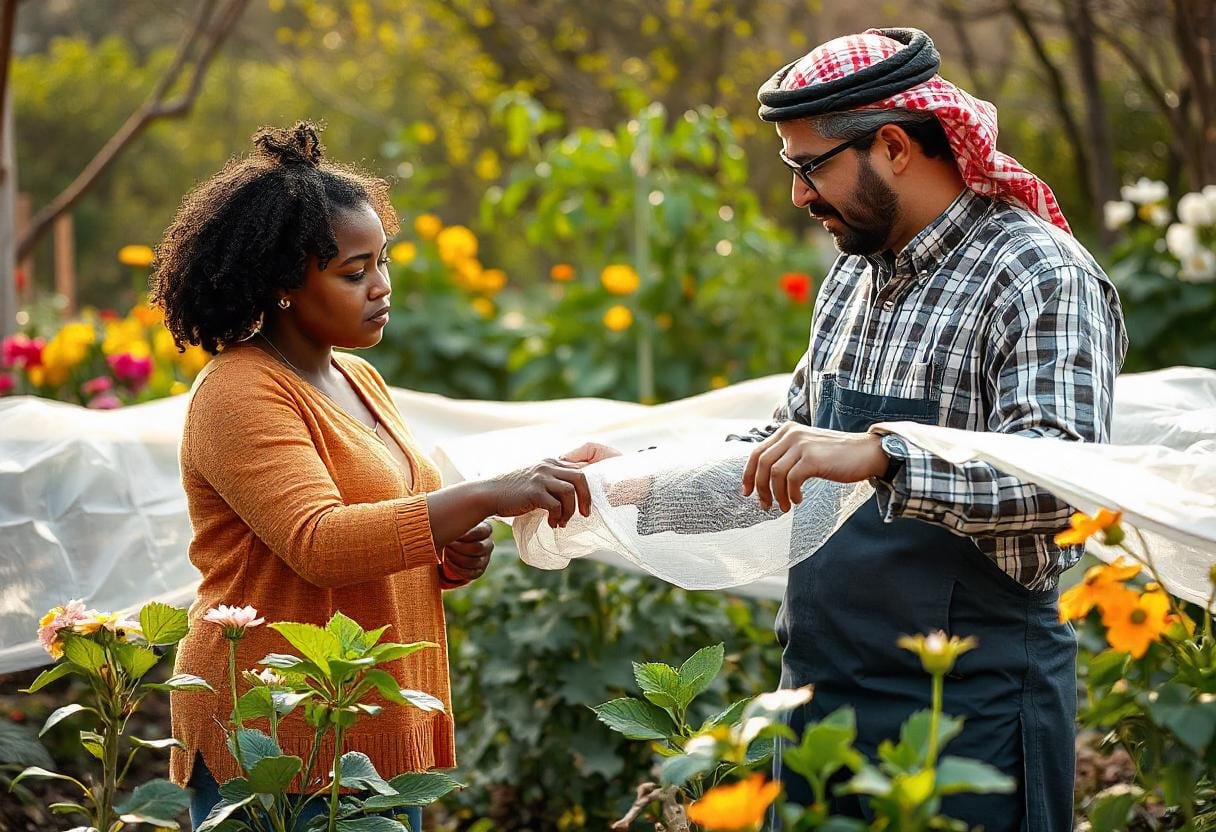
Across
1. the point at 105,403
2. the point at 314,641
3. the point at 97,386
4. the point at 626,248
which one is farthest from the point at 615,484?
the point at 626,248

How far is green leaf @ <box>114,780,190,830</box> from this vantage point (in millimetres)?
1563

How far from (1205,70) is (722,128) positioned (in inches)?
69.2

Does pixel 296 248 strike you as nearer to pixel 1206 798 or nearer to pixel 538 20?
pixel 1206 798

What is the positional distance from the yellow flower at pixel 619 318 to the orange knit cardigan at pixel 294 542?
3.49 meters

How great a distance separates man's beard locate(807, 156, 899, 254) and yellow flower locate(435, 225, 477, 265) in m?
4.59

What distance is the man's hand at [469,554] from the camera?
2.17m

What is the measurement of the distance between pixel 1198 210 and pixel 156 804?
13.9ft

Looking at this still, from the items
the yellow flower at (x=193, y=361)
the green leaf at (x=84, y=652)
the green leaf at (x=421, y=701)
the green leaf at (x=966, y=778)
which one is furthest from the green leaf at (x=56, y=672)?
the yellow flower at (x=193, y=361)

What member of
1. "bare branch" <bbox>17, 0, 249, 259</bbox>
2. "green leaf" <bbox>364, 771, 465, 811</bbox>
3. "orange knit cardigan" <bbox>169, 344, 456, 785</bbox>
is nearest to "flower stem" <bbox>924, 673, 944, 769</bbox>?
"green leaf" <bbox>364, 771, 465, 811</bbox>

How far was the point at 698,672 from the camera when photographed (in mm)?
1714

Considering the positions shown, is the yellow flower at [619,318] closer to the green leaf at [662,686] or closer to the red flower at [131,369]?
the red flower at [131,369]

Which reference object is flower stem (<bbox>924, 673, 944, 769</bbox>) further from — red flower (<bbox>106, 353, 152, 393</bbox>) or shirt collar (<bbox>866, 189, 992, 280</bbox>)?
red flower (<bbox>106, 353, 152, 393</bbox>)

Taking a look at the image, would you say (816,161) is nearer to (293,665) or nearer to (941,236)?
(941,236)

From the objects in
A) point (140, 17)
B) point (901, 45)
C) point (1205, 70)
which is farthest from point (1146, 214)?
point (140, 17)
